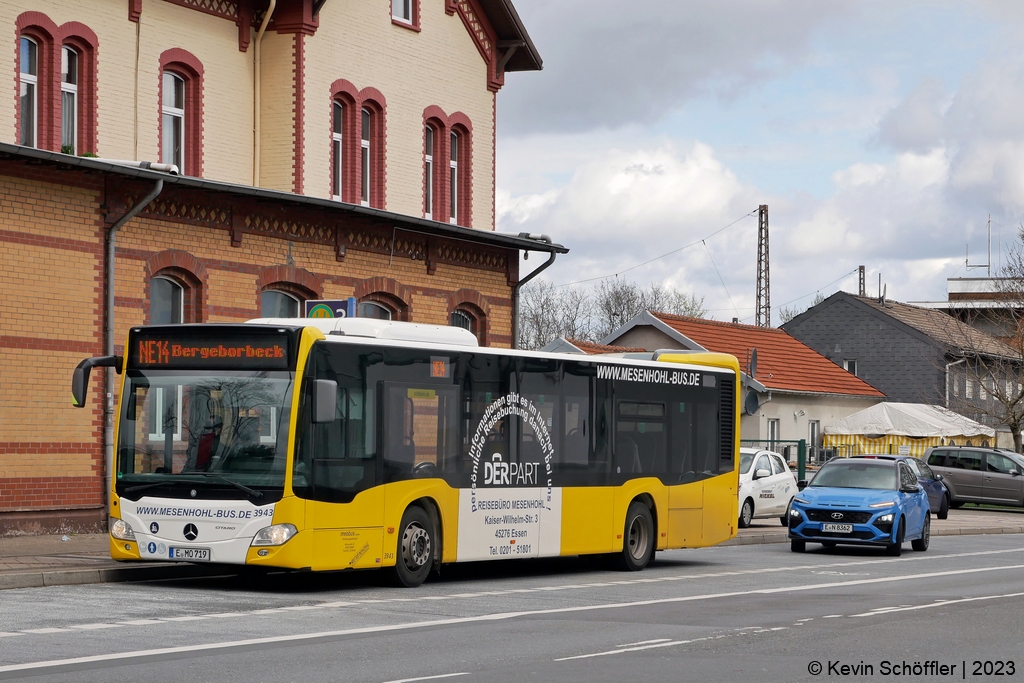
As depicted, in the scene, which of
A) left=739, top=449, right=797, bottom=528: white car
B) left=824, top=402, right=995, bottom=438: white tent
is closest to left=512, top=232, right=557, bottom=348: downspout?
left=739, top=449, right=797, bottom=528: white car

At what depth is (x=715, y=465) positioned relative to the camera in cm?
2077

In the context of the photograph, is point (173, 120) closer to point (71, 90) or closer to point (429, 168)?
point (71, 90)

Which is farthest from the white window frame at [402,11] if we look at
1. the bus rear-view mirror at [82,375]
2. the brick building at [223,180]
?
the bus rear-view mirror at [82,375]

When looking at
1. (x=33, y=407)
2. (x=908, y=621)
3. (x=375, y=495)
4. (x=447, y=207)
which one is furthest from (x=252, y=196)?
(x=908, y=621)

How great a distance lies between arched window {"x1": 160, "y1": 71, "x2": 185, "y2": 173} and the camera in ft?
81.3

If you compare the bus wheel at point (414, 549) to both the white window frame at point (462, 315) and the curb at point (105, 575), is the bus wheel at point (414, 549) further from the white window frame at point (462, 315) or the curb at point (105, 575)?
the white window frame at point (462, 315)

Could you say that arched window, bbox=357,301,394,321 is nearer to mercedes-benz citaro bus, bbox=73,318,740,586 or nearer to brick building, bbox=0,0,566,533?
brick building, bbox=0,0,566,533

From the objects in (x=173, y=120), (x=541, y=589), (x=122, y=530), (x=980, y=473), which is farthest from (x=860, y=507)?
(x=980, y=473)

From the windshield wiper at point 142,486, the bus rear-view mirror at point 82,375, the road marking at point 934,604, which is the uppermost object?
the bus rear-view mirror at point 82,375

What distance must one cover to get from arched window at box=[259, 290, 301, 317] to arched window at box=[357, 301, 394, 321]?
61.3 inches

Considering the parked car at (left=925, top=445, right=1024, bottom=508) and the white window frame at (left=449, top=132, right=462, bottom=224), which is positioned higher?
the white window frame at (left=449, top=132, right=462, bottom=224)

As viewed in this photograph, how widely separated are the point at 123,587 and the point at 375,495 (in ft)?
9.36

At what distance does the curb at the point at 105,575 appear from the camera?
14.8m

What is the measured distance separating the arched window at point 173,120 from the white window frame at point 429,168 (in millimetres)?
6209
